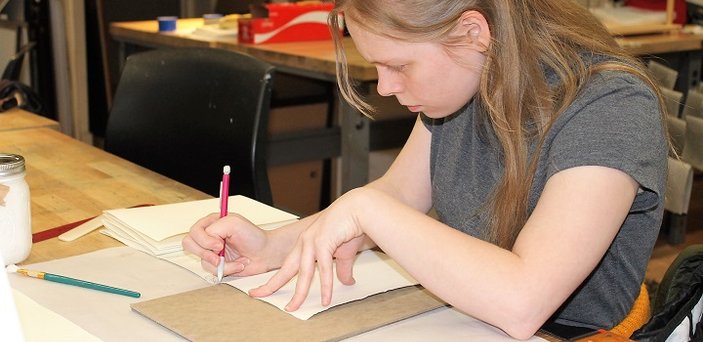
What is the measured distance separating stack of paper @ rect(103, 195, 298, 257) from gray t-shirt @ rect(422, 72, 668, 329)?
25 cm

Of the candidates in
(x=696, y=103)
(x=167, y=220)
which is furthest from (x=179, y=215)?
(x=696, y=103)

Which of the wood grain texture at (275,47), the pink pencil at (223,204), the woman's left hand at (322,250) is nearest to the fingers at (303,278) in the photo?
the woman's left hand at (322,250)

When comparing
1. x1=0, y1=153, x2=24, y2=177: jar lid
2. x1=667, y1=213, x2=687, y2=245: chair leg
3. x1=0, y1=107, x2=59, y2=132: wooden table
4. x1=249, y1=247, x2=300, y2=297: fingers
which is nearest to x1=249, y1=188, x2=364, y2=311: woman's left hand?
x1=249, y1=247, x2=300, y2=297: fingers

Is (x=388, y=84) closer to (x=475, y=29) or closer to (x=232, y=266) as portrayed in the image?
(x=475, y=29)

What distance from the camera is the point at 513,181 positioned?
1.11m

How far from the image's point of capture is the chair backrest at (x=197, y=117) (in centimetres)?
172

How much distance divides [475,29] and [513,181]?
19 cm

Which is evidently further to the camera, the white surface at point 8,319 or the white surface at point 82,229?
the white surface at point 82,229

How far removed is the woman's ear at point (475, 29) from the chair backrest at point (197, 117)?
68 cm

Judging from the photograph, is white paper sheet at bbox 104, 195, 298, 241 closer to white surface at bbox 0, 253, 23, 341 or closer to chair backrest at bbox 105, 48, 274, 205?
chair backrest at bbox 105, 48, 274, 205

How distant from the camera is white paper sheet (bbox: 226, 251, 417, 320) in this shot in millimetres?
1032

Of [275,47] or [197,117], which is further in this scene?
[275,47]

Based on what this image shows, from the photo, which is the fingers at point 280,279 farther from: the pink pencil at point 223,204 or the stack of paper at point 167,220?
the stack of paper at point 167,220

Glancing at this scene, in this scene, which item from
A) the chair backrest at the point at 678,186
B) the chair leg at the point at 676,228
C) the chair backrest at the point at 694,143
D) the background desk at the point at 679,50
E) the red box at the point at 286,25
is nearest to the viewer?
the chair backrest at the point at 678,186
